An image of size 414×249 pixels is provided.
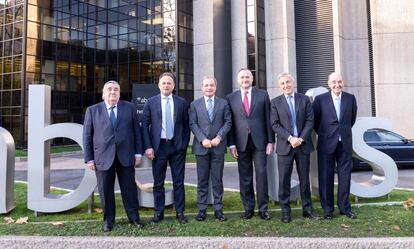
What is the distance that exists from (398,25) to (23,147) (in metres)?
23.9

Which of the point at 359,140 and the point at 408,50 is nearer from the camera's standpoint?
the point at 359,140

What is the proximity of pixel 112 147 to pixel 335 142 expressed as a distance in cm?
324

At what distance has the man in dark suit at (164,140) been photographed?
5.51 m

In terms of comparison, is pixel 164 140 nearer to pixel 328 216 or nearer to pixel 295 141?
pixel 295 141

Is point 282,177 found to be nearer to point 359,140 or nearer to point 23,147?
point 359,140

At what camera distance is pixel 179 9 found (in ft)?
88.5

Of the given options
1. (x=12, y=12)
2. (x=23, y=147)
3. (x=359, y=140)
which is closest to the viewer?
(x=359, y=140)

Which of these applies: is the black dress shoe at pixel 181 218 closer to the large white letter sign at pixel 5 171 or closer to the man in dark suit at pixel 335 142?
the man in dark suit at pixel 335 142

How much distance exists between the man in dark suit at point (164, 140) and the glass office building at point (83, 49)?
21323 mm

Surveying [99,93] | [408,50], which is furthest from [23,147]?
[408,50]

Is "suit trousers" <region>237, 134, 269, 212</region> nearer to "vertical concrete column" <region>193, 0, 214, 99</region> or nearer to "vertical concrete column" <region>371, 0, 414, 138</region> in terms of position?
"vertical concrete column" <region>371, 0, 414, 138</region>

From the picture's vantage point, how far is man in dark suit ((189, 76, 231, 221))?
18.0ft

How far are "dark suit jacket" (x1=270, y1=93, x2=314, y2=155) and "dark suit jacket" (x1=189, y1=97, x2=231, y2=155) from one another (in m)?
0.69

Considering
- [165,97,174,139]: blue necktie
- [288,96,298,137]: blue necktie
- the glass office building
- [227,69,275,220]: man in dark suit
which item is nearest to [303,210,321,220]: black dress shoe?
[227,69,275,220]: man in dark suit
